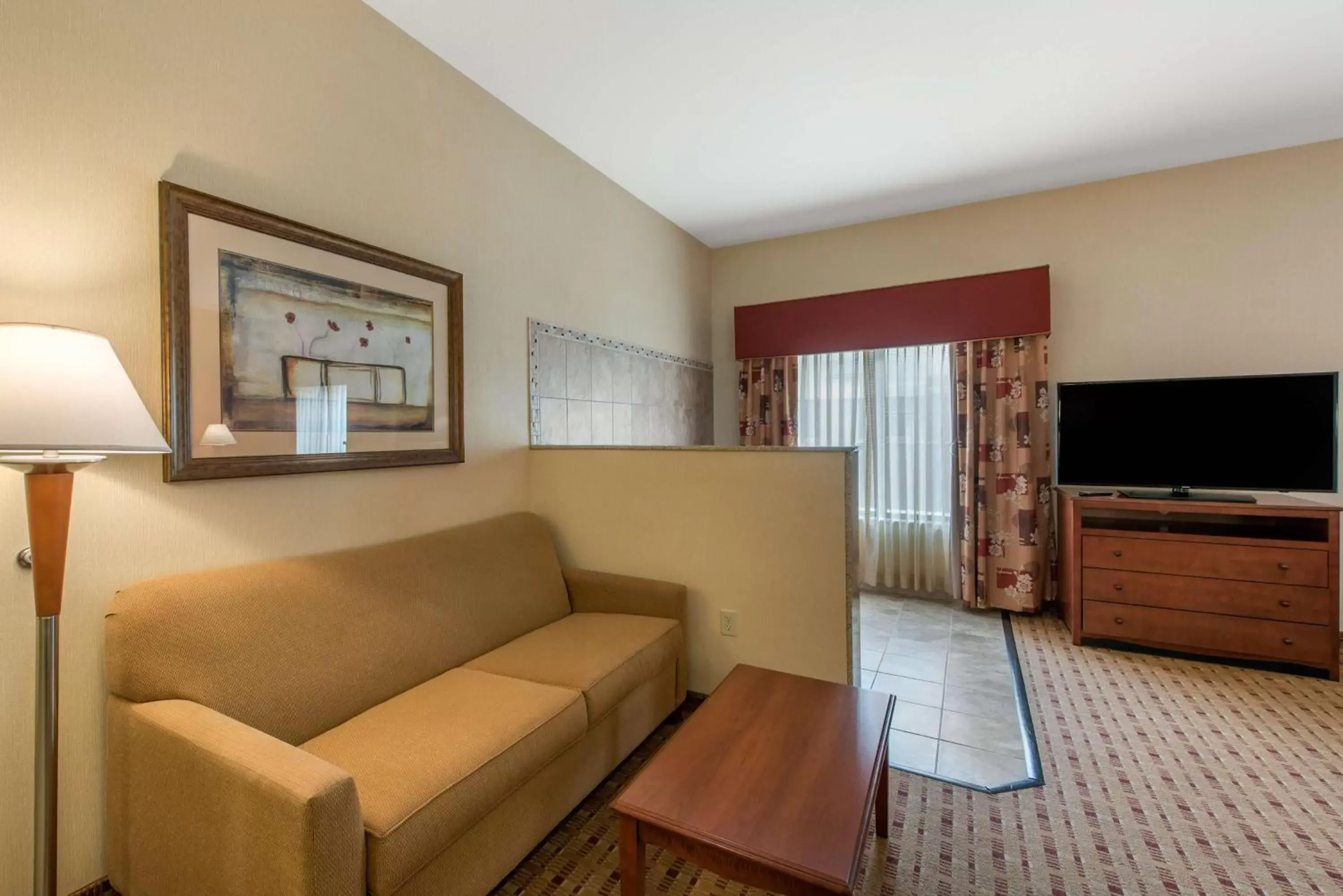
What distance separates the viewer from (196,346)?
150 centimetres

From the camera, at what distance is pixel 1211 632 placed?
8.98ft

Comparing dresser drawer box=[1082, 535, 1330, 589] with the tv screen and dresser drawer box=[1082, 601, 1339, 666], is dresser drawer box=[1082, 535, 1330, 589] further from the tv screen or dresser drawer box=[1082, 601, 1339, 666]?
the tv screen

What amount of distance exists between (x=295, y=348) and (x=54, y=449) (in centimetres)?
80

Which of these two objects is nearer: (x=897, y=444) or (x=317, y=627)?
(x=317, y=627)

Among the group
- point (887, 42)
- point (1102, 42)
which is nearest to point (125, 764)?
point (887, 42)

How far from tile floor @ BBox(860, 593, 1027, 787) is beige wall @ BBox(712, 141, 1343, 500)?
5.63ft

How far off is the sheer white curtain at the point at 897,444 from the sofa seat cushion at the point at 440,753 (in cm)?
278

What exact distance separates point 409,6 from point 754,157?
70.2 inches

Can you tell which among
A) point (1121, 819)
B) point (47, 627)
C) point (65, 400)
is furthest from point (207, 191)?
point (1121, 819)

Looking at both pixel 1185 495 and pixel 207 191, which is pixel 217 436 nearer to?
pixel 207 191

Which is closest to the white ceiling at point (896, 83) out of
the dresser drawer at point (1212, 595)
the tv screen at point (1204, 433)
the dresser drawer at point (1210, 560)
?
the tv screen at point (1204, 433)

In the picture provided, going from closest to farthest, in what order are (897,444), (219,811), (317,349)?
(219,811) → (317,349) → (897,444)

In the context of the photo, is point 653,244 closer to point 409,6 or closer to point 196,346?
point 409,6

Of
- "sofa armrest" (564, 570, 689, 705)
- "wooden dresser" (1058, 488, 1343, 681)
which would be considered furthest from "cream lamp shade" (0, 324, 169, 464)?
"wooden dresser" (1058, 488, 1343, 681)
